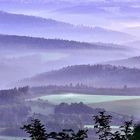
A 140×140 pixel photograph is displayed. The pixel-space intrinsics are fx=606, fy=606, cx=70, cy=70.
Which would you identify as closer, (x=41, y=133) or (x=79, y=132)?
(x=41, y=133)

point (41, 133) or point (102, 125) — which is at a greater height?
point (102, 125)

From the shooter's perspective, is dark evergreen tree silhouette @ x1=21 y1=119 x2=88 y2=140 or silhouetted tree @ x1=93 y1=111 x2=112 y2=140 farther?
silhouetted tree @ x1=93 y1=111 x2=112 y2=140

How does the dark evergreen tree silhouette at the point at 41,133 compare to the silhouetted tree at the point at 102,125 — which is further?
the silhouetted tree at the point at 102,125

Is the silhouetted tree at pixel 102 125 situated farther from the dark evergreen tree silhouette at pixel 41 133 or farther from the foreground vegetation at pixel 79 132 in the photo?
the dark evergreen tree silhouette at pixel 41 133

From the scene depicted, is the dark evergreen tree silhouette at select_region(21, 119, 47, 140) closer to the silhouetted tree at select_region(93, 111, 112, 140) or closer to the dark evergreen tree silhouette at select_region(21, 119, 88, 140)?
the dark evergreen tree silhouette at select_region(21, 119, 88, 140)

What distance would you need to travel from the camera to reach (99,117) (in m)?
26.3

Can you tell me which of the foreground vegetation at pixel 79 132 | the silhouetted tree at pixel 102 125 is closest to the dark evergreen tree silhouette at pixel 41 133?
the foreground vegetation at pixel 79 132

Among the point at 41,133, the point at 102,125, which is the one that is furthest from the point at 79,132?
the point at 102,125

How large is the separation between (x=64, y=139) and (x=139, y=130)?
2877 mm

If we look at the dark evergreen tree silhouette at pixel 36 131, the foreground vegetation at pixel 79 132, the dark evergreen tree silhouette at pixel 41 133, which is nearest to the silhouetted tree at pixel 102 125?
the foreground vegetation at pixel 79 132

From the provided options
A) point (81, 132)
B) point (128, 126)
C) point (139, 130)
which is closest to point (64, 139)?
point (81, 132)

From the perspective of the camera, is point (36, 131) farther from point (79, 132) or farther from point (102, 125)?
point (102, 125)

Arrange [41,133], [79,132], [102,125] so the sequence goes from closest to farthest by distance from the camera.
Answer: [41,133], [79,132], [102,125]

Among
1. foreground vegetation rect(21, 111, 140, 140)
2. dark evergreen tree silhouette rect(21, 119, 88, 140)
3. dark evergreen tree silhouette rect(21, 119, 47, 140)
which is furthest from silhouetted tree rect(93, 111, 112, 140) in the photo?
dark evergreen tree silhouette rect(21, 119, 47, 140)
